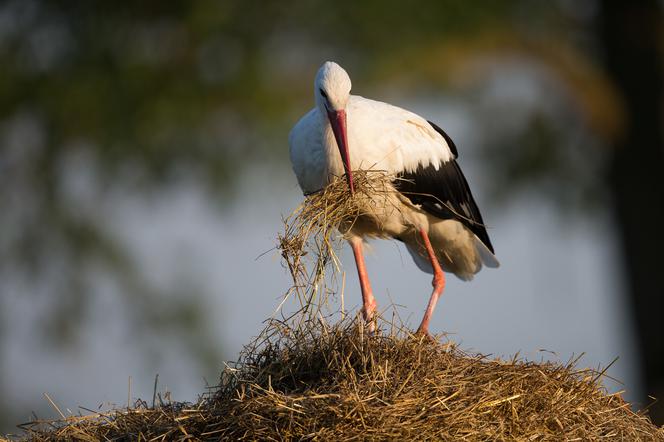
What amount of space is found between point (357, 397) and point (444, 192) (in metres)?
2.48

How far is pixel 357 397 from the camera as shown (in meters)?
3.46

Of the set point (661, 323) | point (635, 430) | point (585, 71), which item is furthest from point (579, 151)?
point (635, 430)

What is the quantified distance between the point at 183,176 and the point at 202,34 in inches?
51.9

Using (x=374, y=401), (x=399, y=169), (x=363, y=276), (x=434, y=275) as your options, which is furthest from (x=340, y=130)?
(x=374, y=401)

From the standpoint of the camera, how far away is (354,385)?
11.7 feet

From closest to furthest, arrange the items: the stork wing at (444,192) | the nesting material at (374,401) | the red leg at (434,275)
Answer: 1. the nesting material at (374,401)
2. the stork wing at (444,192)
3. the red leg at (434,275)

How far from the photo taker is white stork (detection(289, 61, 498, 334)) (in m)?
5.03

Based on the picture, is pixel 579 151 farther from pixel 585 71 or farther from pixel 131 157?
pixel 131 157

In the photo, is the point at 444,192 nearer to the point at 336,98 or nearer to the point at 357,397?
the point at 336,98

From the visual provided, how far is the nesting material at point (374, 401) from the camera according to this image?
3.46 meters

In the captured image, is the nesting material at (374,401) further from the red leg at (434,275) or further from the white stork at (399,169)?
the red leg at (434,275)

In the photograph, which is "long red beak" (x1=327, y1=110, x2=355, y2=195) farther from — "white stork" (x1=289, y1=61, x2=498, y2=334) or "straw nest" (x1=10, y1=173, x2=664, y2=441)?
"straw nest" (x1=10, y1=173, x2=664, y2=441)

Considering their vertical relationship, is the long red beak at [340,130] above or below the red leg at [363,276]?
above

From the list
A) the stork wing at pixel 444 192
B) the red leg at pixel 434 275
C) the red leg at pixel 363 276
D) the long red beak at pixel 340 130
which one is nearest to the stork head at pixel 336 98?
the long red beak at pixel 340 130
